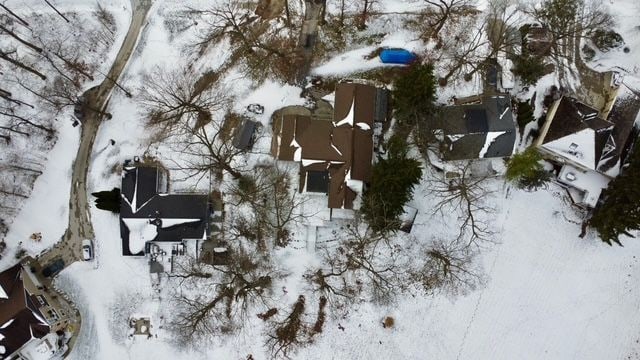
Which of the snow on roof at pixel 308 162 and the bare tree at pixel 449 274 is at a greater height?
the snow on roof at pixel 308 162

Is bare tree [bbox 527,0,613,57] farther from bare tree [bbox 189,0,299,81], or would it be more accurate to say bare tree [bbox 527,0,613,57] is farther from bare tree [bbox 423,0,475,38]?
bare tree [bbox 189,0,299,81]

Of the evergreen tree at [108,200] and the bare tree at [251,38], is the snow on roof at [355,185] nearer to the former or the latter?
the bare tree at [251,38]

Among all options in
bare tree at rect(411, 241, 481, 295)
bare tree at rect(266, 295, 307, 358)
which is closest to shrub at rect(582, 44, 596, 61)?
bare tree at rect(411, 241, 481, 295)

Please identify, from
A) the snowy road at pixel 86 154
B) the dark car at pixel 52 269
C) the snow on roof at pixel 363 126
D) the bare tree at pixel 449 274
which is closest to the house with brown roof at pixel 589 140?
the bare tree at pixel 449 274

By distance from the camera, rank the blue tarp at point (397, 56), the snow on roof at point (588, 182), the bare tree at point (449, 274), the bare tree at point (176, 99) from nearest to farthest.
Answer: the snow on roof at point (588, 182)
the bare tree at point (449, 274)
the blue tarp at point (397, 56)
the bare tree at point (176, 99)

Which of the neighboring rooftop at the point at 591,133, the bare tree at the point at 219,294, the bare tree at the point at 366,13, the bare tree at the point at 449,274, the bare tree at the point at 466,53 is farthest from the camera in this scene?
the bare tree at the point at 366,13

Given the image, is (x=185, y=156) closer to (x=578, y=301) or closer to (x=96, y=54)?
(x=96, y=54)
